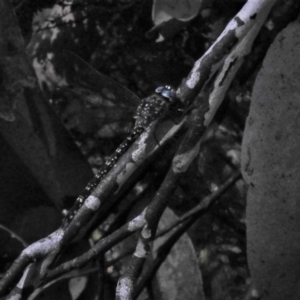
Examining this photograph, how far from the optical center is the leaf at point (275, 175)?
2.78 feet

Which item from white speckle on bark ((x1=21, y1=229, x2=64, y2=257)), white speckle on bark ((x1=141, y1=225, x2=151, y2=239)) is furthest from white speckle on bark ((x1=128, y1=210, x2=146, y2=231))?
white speckle on bark ((x1=21, y1=229, x2=64, y2=257))

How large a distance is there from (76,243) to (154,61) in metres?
0.45

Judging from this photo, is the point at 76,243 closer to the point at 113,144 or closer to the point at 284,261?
the point at 113,144

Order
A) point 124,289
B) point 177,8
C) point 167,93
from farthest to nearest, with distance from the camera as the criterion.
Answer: point 177,8 → point 167,93 → point 124,289

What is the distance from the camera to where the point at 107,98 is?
1.03 metres

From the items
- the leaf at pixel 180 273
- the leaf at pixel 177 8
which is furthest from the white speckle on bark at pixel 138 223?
the leaf at pixel 177 8

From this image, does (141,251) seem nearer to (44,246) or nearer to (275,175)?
(44,246)

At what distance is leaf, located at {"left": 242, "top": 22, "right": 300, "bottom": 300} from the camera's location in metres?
0.85

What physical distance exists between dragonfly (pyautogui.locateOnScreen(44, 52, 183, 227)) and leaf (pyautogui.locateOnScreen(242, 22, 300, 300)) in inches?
6.7

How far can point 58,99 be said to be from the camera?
112 centimetres

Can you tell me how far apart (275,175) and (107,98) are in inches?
15.1

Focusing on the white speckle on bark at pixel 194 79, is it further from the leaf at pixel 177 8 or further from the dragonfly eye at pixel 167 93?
the leaf at pixel 177 8

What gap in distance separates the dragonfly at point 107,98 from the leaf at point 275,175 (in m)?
0.17

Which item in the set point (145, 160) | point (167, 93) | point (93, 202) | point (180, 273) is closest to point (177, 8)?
point (167, 93)
